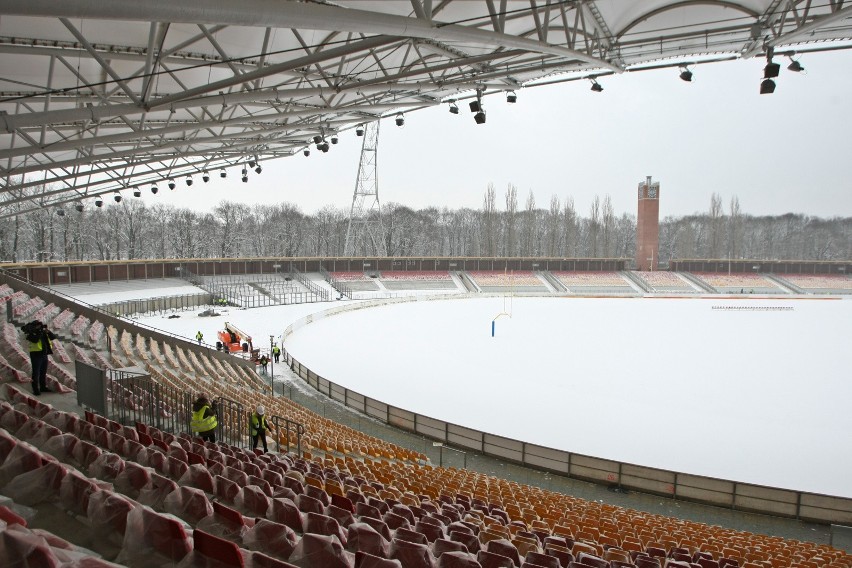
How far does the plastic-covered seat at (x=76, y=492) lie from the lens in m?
4.25

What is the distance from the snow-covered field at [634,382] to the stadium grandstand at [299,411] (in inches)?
86.2

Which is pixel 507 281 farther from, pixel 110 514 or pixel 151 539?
pixel 151 539

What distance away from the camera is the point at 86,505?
13.9 feet

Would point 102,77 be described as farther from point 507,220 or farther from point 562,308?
point 507,220

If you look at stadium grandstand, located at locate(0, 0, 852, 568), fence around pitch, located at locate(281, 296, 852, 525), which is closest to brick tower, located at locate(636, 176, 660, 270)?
stadium grandstand, located at locate(0, 0, 852, 568)

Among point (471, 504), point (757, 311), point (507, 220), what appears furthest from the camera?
point (507, 220)

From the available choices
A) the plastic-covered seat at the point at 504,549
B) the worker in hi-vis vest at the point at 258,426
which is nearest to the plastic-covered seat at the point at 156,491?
the plastic-covered seat at the point at 504,549

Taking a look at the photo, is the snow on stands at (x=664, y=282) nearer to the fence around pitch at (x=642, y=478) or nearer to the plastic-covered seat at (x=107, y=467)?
the fence around pitch at (x=642, y=478)

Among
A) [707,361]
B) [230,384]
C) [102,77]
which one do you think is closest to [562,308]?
[707,361]

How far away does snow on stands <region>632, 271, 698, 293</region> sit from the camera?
205 ft

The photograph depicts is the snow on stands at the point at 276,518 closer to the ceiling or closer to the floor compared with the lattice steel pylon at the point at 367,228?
closer to the floor

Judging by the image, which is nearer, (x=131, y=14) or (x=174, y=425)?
(x=131, y=14)

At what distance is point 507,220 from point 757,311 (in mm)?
43590

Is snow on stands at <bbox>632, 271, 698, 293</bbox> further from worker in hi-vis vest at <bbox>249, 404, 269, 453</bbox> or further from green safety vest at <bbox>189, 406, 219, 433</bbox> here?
green safety vest at <bbox>189, 406, 219, 433</bbox>
